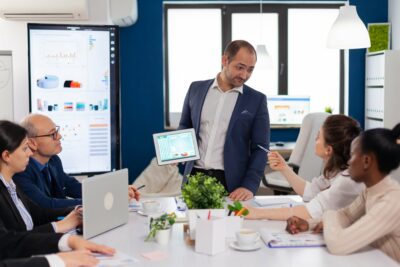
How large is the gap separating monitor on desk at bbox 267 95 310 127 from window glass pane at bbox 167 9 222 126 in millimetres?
828

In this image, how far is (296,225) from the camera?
6.75ft

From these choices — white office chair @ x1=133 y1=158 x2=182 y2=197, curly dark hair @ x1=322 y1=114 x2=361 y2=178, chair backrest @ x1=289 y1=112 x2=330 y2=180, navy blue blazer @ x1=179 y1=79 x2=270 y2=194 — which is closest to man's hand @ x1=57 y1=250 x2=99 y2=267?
curly dark hair @ x1=322 y1=114 x2=361 y2=178

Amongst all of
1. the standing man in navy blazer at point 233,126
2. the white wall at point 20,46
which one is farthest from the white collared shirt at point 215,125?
the white wall at point 20,46

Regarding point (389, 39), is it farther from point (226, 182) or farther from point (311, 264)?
point (311, 264)

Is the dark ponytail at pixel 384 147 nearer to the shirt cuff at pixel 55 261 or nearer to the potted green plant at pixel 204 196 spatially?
the potted green plant at pixel 204 196

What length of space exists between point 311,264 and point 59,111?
2658 mm

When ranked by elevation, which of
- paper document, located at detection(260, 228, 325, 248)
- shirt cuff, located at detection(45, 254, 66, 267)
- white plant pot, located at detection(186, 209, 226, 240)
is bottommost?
paper document, located at detection(260, 228, 325, 248)

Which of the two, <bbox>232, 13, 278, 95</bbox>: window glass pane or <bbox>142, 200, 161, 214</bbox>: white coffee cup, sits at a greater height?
<bbox>232, 13, 278, 95</bbox>: window glass pane

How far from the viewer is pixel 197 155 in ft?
8.85

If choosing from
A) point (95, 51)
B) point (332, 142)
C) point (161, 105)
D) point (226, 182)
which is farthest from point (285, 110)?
point (332, 142)

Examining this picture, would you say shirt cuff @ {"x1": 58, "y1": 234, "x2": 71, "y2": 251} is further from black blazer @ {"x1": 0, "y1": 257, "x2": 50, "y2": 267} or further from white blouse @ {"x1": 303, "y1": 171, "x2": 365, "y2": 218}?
white blouse @ {"x1": 303, "y1": 171, "x2": 365, "y2": 218}

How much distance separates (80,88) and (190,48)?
8.06 ft

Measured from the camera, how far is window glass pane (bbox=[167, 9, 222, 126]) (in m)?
6.10

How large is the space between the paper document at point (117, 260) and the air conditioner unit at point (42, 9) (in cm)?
250
